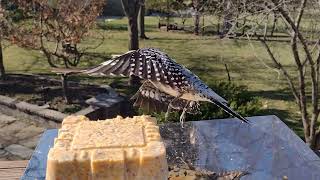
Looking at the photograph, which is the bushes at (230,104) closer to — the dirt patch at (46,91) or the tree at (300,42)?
the tree at (300,42)

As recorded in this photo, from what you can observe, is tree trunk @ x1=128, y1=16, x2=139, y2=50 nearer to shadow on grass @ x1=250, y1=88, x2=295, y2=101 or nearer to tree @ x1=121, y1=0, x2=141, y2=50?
tree @ x1=121, y1=0, x2=141, y2=50

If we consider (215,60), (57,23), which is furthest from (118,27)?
(57,23)

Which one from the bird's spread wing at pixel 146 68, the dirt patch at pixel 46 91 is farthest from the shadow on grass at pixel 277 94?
the bird's spread wing at pixel 146 68

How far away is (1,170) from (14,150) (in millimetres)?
3107

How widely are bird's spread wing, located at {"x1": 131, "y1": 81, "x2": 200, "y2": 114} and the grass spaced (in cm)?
455

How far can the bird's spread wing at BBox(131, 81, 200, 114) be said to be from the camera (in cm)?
425

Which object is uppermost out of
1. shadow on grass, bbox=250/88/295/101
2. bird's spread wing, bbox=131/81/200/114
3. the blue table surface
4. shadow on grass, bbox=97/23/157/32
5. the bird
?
the bird

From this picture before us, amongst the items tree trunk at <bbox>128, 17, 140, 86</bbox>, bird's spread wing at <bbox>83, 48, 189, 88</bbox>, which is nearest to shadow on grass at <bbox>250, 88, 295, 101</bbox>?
tree trunk at <bbox>128, 17, 140, 86</bbox>

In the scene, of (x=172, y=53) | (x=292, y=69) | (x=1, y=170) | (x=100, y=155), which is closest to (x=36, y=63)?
(x=172, y=53)

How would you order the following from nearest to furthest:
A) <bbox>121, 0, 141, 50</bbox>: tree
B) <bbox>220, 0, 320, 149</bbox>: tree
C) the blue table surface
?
the blue table surface, <bbox>220, 0, 320, 149</bbox>: tree, <bbox>121, 0, 141, 50</bbox>: tree

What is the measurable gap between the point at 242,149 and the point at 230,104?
239 cm

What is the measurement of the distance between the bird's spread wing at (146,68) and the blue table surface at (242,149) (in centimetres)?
55

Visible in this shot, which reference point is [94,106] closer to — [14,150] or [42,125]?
[42,125]

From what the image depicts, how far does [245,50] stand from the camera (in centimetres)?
1493
